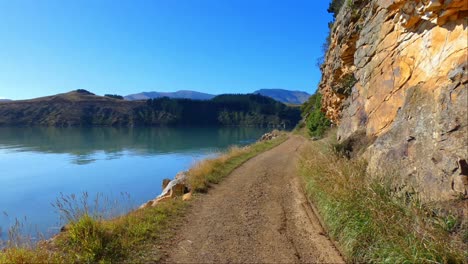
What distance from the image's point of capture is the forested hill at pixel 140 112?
108m

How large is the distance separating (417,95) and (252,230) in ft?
14.2

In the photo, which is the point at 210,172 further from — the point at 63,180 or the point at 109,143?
the point at 109,143

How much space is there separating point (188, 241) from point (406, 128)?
15.9ft

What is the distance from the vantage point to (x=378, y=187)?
6.20 meters

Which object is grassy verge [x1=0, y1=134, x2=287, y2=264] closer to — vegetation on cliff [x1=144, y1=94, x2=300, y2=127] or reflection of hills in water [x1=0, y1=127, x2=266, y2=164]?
reflection of hills in water [x1=0, y1=127, x2=266, y2=164]

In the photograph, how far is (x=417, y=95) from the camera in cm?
677

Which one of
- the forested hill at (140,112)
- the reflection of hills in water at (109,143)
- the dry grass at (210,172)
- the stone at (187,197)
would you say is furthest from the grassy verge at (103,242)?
the forested hill at (140,112)

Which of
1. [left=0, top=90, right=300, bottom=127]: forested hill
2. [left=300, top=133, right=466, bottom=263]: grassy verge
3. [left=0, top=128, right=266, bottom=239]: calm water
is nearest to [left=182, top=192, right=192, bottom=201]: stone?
[left=300, top=133, right=466, bottom=263]: grassy verge

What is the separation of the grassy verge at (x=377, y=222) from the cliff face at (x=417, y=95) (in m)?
0.43

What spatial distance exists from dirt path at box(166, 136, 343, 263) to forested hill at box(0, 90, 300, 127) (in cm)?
9969

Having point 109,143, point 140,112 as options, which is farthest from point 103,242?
point 140,112

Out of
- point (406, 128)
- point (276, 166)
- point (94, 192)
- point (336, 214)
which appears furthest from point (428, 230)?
point (94, 192)

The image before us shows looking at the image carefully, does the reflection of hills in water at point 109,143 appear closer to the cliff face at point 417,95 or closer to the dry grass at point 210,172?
the dry grass at point 210,172

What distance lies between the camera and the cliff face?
530cm
